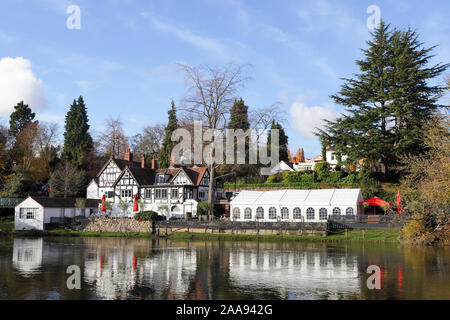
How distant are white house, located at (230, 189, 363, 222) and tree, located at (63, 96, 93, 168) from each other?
33.4 m

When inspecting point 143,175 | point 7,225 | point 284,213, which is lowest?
point 7,225

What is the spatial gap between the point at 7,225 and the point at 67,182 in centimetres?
1237

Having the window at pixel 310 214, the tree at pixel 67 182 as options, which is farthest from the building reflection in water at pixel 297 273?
the tree at pixel 67 182

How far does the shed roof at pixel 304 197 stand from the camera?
40.9 metres

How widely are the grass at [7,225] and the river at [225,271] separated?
14906 millimetres

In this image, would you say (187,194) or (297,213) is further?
(187,194)

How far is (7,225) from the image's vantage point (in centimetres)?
4816

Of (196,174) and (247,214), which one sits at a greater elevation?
(196,174)

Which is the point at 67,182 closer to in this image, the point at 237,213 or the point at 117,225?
the point at 117,225

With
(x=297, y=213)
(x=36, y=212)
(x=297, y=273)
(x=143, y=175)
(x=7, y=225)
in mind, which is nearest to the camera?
(x=297, y=273)

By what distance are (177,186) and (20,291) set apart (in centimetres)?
3487

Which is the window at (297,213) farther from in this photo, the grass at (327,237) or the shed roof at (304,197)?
the grass at (327,237)

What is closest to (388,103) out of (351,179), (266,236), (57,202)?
(351,179)

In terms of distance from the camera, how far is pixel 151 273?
20.6 metres
